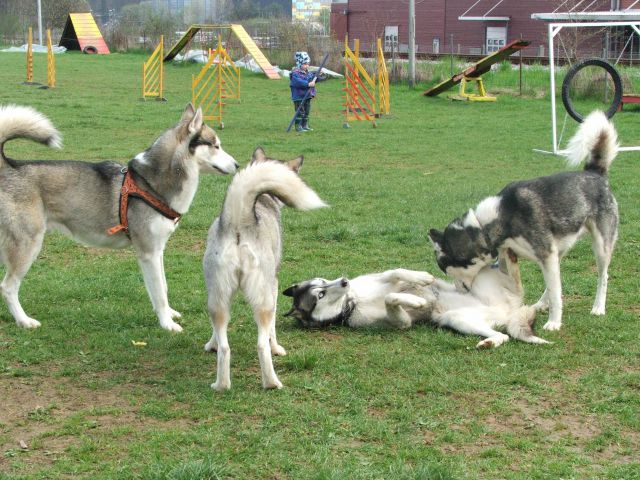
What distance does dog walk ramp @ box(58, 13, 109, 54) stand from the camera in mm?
45656

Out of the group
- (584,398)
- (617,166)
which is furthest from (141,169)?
(617,166)

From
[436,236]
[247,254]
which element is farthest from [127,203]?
[436,236]

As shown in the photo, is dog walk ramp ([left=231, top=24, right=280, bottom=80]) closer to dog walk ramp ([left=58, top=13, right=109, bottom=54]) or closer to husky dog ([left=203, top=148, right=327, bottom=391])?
dog walk ramp ([left=58, top=13, right=109, bottom=54])

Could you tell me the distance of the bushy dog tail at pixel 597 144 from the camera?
6457mm

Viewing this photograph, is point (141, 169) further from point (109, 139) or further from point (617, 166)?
point (109, 139)

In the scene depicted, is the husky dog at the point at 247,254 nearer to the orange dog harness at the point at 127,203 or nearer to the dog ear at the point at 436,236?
the orange dog harness at the point at 127,203

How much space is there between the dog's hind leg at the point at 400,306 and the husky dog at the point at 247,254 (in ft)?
4.36

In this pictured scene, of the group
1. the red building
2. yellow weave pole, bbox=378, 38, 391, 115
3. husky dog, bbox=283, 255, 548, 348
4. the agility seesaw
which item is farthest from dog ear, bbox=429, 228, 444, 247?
the red building

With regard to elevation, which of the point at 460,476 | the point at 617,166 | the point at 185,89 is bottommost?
the point at 460,476

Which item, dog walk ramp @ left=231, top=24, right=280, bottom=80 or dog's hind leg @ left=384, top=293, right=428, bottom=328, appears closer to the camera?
dog's hind leg @ left=384, top=293, right=428, bottom=328

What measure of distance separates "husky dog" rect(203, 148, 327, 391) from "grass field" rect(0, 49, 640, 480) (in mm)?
330

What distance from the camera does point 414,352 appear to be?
5.57 meters

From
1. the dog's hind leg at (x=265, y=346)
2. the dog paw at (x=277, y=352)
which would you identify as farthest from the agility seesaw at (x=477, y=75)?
the dog's hind leg at (x=265, y=346)

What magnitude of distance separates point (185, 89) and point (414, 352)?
81.0ft
